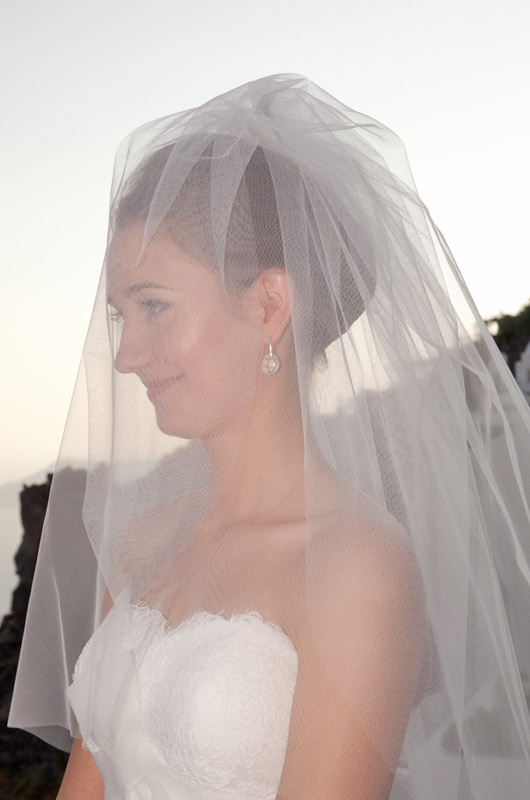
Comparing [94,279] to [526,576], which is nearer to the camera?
[526,576]

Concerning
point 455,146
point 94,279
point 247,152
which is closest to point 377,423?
point 247,152

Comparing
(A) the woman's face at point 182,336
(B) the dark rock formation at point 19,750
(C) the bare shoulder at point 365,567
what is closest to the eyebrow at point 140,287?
(A) the woman's face at point 182,336

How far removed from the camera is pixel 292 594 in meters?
1.38

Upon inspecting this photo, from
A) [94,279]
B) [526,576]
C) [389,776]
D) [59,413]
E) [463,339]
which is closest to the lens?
[389,776]

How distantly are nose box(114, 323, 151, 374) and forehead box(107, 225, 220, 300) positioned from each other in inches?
2.9

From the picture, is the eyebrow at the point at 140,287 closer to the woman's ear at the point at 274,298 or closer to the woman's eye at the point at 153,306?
the woman's eye at the point at 153,306

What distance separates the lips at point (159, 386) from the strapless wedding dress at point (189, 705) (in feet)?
1.33

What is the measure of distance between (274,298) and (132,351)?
27 centimetres

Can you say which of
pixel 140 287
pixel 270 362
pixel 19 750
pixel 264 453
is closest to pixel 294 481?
pixel 264 453

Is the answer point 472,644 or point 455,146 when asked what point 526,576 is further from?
point 455,146

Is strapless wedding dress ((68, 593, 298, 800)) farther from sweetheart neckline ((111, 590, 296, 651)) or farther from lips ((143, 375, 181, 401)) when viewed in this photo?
lips ((143, 375, 181, 401))

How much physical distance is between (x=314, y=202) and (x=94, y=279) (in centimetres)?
153

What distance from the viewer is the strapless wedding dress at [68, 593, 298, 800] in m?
1.32

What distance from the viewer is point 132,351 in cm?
145
